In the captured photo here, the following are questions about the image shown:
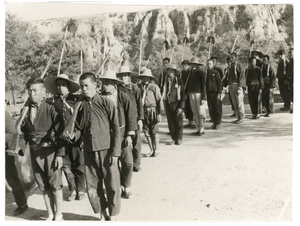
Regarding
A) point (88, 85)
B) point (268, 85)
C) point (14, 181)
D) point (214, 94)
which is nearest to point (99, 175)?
point (88, 85)

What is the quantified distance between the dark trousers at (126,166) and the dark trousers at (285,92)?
8.61 feet

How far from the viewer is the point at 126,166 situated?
194 inches

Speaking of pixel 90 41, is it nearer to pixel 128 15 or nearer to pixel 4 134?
pixel 128 15

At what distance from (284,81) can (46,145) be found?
12.4 feet

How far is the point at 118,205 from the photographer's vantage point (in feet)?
15.5

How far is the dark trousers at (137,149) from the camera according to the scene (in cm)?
526

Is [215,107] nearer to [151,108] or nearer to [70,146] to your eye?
[151,108]

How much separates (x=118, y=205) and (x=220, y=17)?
308cm

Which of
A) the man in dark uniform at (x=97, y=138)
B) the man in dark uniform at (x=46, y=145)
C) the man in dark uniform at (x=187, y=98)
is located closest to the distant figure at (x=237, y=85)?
the man in dark uniform at (x=187, y=98)

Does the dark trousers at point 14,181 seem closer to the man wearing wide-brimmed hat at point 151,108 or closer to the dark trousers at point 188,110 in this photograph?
the man wearing wide-brimmed hat at point 151,108

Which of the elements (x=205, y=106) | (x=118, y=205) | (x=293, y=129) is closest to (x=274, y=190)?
(x=293, y=129)

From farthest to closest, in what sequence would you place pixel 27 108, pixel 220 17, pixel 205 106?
pixel 205 106 → pixel 220 17 → pixel 27 108

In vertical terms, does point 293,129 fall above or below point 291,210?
above

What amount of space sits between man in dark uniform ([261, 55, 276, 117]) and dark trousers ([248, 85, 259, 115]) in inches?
5.2
